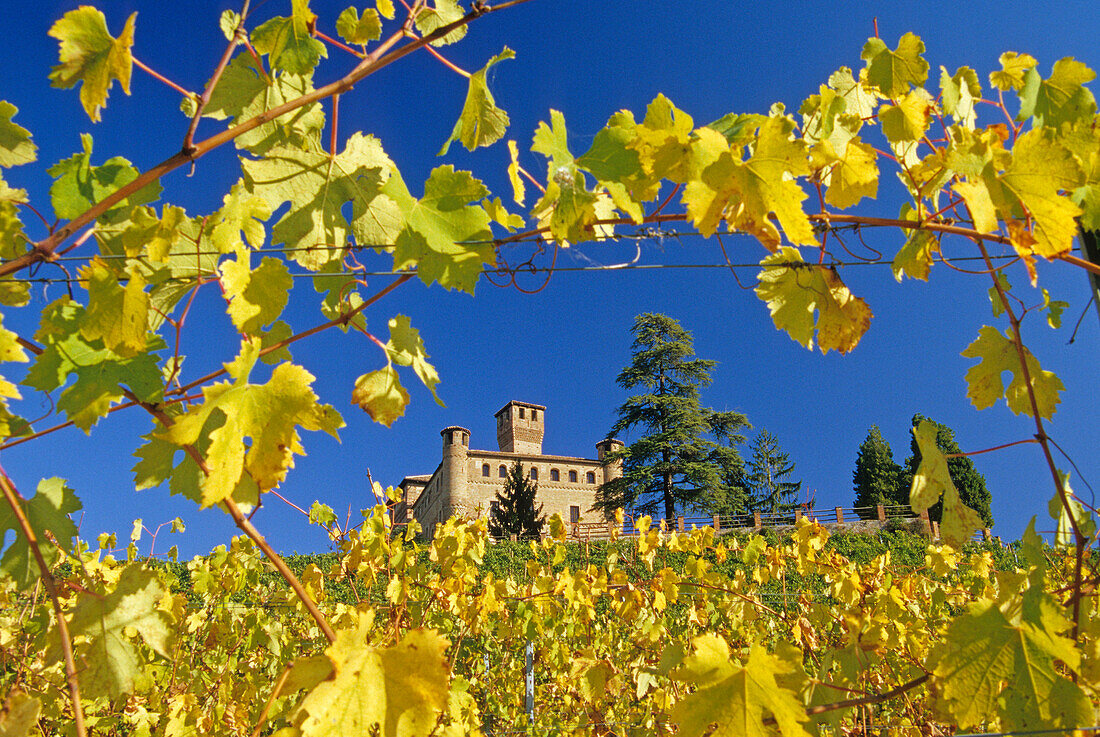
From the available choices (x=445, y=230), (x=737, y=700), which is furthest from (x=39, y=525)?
(x=737, y=700)

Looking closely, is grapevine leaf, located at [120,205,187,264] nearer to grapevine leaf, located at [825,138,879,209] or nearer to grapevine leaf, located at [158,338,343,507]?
grapevine leaf, located at [158,338,343,507]

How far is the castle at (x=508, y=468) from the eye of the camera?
36406 mm

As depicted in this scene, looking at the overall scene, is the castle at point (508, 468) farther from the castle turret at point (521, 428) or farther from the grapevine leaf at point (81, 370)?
the grapevine leaf at point (81, 370)

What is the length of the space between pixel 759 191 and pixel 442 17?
1.59 feet

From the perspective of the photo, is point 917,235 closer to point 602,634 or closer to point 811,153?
point 811,153

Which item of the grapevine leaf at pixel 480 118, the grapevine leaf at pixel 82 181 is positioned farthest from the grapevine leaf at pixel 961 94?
the grapevine leaf at pixel 82 181

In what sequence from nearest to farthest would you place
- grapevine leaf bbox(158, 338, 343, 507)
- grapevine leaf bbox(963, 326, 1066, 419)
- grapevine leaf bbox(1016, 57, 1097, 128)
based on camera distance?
grapevine leaf bbox(158, 338, 343, 507), grapevine leaf bbox(1016, 57, 1097, 128), grapevine leaf bbox(963, 326, 1066, 419)

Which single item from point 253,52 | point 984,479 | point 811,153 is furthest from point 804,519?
point 984,479

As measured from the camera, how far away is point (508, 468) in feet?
→ 124

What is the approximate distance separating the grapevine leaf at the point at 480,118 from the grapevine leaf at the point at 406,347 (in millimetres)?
249

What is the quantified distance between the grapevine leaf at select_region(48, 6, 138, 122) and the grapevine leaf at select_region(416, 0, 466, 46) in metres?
0.34

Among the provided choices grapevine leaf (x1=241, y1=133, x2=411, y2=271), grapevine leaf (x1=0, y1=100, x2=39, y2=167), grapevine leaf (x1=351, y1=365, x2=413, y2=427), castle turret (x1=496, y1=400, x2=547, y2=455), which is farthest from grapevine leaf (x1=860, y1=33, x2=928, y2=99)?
castle turret (x1=496, y1=400, x2=547, y2=455)

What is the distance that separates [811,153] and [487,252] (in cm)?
41

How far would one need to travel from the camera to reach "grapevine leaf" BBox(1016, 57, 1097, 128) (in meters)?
0.91
